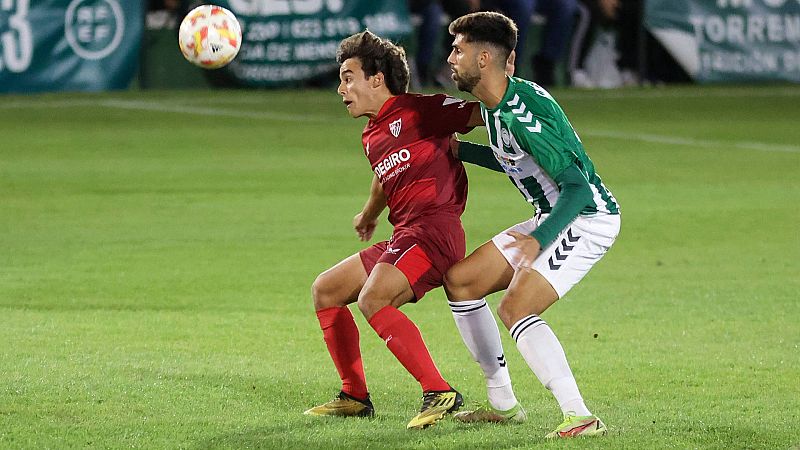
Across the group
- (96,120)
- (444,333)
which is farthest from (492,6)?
(444,333)

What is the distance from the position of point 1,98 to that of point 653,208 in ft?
47.5

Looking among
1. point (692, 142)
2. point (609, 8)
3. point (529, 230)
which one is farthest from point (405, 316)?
point (609, 8)

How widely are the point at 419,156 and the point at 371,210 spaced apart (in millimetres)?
543

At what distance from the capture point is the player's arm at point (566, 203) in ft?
→ 18.8

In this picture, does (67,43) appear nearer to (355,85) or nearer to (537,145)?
(355,85)

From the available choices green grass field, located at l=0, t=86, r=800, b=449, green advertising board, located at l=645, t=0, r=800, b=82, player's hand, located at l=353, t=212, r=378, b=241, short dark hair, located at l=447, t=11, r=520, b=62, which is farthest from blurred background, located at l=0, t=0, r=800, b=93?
short dark hair, located at l=447, t=11, r=520, b=62

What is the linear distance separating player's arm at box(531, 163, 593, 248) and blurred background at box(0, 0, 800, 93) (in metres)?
20.4

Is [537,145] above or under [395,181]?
above

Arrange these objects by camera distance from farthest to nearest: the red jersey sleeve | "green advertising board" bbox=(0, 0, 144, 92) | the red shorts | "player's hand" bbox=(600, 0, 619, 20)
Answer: "player's hand" bbox=(600, 0, 619, 20) → "green advertising board" bbox=(0, 0, 144, 92) → the red jersey sleeve → the red shorts

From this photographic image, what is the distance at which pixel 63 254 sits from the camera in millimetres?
11781

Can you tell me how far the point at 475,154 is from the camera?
6.63m

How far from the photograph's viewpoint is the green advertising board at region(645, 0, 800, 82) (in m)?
28.1

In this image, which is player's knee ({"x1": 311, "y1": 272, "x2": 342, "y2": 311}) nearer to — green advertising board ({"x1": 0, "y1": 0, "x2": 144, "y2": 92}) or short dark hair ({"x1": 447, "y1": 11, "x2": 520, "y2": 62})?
short dark hair ({"x1": 447, "y1": 11, "x2": 520, "y2": 62})

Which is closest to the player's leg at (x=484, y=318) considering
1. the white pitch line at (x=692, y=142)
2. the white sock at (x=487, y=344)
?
the white sock at (x=487, y=344)
